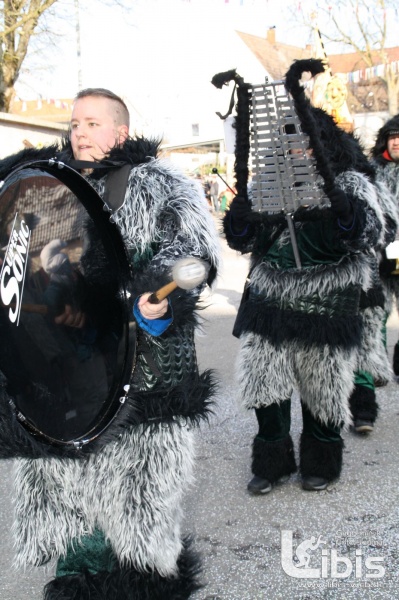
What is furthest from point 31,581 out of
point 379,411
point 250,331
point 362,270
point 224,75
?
point 379,411

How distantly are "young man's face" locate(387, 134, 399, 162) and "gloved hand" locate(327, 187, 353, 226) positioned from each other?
1.95 m

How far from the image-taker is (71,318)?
1.99 meters

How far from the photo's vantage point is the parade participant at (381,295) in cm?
408

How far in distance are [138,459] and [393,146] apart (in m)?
3.32

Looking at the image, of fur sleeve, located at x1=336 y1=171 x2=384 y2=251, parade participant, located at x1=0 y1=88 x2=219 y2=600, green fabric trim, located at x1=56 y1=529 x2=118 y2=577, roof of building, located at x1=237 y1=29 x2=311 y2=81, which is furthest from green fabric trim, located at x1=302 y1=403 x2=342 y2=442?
roof of building, located at x1=237 y1=29 x2=311 y2=81

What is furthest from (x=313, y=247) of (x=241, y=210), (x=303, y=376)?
(x=303, y=376)

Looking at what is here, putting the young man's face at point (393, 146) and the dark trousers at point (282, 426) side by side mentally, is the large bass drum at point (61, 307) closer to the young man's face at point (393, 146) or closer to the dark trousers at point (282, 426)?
the dark trousers at point (282, 426)

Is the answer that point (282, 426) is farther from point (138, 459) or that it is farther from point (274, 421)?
point (138, 459)

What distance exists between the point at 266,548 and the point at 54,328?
1540 millimetres

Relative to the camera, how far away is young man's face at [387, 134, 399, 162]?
15.5 feet

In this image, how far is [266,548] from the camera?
2.95m

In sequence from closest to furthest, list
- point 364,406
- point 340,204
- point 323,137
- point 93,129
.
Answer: point 93,129
point 340,204
point 323,137
point 364,406

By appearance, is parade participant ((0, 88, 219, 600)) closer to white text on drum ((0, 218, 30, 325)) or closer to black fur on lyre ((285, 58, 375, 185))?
white text on drum ((0, 218, 30, 325))

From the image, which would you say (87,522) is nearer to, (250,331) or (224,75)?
(250,331)
